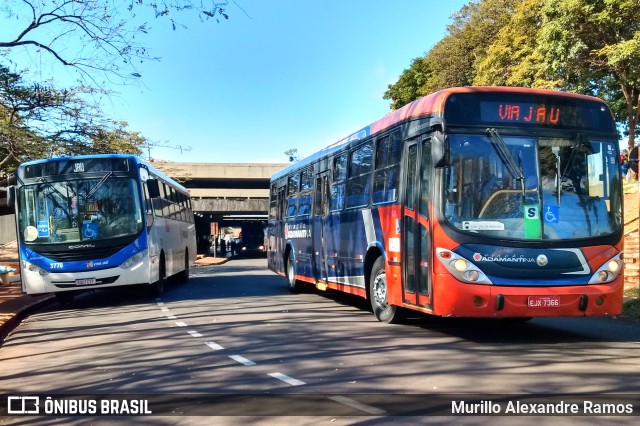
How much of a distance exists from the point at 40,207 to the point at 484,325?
1010 centimetres

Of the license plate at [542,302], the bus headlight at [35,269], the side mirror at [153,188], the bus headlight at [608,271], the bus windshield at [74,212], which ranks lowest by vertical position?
the license plate at [542,302]

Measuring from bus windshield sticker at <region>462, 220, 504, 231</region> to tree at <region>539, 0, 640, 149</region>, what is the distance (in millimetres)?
20151

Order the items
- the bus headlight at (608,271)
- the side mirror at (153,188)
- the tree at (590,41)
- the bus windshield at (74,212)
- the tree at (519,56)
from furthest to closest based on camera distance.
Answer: the tree at (519,56), the tree at (590,41), the side mirror at (153,188), the bus windshield at (74,212), the bus headlight at (608,271)

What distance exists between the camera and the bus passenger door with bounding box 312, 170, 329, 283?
1430 centimetres

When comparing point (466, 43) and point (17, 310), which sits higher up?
point (466, 43)

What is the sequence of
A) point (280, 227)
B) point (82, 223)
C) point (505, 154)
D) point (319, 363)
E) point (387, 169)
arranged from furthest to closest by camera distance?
point (280, 227) → point (82, 223) → point (387, 169) → point (505, 154) → point (319, 363)

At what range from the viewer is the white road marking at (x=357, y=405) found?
563cm

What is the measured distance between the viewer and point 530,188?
8.59 m

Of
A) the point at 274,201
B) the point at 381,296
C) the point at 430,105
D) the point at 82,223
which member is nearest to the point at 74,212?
the point at 82,223

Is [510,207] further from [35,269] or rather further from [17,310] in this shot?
[17,310]

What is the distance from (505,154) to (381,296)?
3.49 metres

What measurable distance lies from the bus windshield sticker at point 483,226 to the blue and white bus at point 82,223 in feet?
29.8

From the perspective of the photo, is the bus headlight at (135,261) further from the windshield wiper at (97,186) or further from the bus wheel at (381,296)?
the bus wheel at (381,296)

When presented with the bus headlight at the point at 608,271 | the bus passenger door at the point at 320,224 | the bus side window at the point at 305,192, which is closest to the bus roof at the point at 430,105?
the bus passenger door at the point at 320,224
